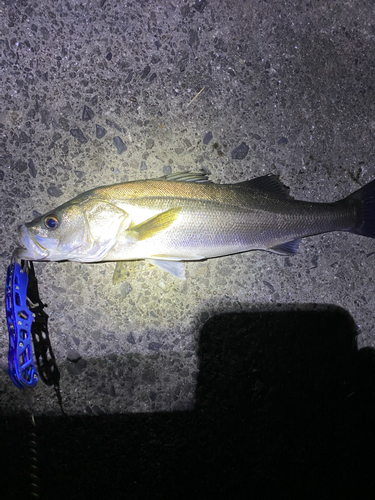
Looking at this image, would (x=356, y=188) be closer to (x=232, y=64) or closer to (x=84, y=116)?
(x=232, y=64)

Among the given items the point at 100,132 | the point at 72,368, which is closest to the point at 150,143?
the point at 100,132

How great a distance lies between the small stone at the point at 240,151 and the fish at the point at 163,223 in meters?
0.38

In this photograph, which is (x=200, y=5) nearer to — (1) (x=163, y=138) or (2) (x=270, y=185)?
(1) (x=163, y=138)

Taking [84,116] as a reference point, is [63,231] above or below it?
below

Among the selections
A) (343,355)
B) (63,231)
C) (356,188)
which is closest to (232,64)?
(356,188)

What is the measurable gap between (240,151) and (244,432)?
245 centimetres

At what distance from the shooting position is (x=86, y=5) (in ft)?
7.64

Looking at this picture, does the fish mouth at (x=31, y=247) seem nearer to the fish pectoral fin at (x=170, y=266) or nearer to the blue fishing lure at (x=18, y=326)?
the blue fishing lure at (x=18, y=326)

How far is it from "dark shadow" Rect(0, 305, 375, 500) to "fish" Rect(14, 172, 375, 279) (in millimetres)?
771

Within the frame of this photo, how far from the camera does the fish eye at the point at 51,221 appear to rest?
199 centimetres

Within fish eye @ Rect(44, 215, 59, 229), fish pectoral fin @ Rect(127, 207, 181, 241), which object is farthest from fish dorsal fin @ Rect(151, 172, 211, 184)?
fish eye @ Rect(44, 215, 59, 229)

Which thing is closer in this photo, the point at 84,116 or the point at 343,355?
the point at 84,116

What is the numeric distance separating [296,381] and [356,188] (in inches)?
72.2

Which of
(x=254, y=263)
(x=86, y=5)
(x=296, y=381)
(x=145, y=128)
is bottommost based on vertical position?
(x=296, y=381)
